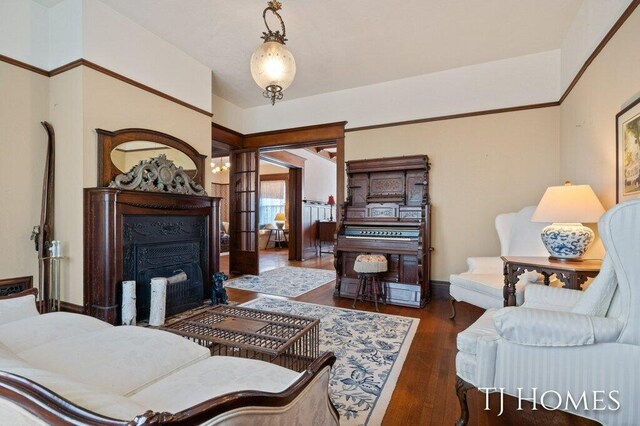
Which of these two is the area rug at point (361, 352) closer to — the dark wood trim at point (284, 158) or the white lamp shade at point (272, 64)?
the white lamp shade at point (272, 64)

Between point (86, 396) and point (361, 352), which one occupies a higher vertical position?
point (86, 396)

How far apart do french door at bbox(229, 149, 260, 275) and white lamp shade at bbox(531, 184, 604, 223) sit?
4260mm

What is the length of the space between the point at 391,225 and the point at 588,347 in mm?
2677

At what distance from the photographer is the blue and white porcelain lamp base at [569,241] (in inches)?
92.7

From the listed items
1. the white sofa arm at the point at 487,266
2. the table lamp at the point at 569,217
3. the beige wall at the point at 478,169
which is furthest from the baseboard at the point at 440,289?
the table lamp at the point at 569,217

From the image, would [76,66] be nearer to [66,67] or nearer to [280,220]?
[66,67]

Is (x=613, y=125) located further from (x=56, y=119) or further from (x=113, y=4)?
(x=56, y=119)

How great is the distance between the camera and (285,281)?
502cm

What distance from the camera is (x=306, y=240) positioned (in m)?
7.92

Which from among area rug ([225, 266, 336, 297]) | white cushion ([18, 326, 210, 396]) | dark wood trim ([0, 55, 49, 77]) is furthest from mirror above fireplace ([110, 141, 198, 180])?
white cushion ([18, 326, 210, 396])

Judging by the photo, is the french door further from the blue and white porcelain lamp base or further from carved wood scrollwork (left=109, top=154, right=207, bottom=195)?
the blue and white porcelain lamp base

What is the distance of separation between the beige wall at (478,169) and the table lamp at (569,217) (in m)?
1.39

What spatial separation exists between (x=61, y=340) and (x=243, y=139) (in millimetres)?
4640

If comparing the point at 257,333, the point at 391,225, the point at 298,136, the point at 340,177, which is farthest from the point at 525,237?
the point at 298,136
